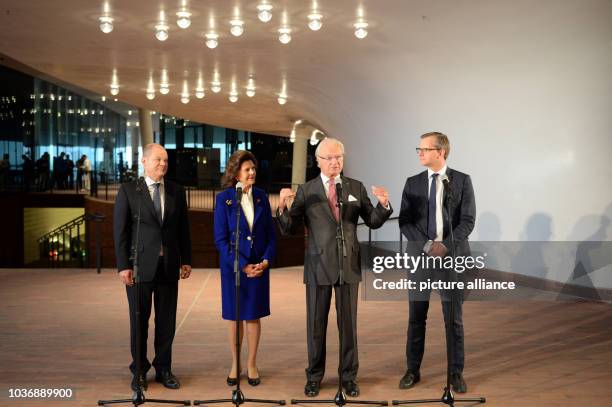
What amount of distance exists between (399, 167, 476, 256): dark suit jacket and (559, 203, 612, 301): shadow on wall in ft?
13.9

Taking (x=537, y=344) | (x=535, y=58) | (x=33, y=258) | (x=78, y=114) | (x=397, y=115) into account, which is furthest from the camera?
(x=78, y=114)

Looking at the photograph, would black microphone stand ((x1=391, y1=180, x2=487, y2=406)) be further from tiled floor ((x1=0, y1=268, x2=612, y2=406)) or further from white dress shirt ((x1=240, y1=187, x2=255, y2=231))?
white dress shirt ((x1=240, y1=187, x2=255, y2=231))

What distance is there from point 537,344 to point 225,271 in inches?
117

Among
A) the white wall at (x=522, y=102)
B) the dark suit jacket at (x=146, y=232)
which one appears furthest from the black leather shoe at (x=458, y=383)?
the white wall at (x=522, y=102)

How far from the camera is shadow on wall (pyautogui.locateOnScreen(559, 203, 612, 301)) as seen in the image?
9.12 meters

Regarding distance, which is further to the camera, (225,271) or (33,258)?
(33,258)

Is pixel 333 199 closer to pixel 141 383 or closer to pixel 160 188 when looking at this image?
pixel 160 188

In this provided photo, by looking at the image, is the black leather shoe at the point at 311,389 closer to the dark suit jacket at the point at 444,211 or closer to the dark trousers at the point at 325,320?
the dark trousers at the point at 325,320

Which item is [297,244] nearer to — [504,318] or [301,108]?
[301,108]

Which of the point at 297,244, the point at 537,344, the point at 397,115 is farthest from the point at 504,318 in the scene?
the point at 297,244

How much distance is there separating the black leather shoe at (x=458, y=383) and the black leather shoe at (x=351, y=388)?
2.22 feet

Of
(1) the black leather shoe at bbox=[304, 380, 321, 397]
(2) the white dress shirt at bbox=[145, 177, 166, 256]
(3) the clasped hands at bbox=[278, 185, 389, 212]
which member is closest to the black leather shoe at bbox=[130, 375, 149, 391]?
(2) the white dress shirt at bbox=[145, 177, 166, 256]

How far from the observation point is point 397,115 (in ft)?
41.9

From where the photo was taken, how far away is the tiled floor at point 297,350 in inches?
220
